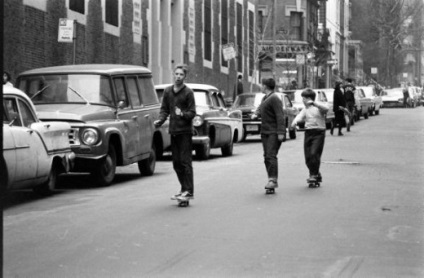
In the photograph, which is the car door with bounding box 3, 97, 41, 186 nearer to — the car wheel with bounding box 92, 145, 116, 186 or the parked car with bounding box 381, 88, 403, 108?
the car wheel with bounding box 92, 145, 116, 186

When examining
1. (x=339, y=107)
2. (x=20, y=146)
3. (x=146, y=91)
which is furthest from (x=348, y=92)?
(x=20, y=146)

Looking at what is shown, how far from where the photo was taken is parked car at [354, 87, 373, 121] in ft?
164

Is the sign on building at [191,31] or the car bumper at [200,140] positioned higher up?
the sign on building at [191,31]

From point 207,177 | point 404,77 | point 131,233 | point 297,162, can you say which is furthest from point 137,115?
point 404,77

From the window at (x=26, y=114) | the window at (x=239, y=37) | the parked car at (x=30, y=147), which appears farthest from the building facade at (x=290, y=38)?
the window at (x=26, y=114)

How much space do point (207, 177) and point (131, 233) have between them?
22.7 feet

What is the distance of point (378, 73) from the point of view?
362 ft

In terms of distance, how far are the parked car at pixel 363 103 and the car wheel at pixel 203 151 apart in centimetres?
2761

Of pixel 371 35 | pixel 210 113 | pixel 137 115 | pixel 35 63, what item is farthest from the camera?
pixel 371 35

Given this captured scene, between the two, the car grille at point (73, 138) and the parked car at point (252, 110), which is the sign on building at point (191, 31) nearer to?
the parked car at point (252, 110)

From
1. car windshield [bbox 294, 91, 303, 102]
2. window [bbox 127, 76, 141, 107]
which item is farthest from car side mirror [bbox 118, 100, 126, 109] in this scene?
car windshield [bbox 294, 91, 303, 102]

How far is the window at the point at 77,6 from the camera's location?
3136 cm

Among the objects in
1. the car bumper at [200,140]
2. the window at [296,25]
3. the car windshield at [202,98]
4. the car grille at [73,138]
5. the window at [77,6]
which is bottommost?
the car bumper at [200,140]

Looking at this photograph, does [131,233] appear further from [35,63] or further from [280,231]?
[35,63]
